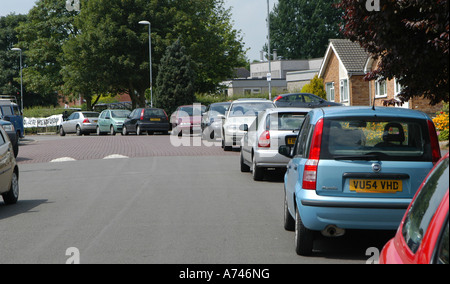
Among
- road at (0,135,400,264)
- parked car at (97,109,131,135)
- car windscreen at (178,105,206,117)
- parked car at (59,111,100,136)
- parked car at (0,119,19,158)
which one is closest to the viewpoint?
road at (0,135,400,264)

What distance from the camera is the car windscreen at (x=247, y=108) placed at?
907 inches

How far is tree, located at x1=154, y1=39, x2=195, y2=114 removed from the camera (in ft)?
176

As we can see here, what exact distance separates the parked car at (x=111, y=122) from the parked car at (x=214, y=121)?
12412 millimetres

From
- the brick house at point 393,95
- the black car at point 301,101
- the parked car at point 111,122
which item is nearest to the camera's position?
the black car at point 301,101

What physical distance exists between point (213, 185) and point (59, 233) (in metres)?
5.87

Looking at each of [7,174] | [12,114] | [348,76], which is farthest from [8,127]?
[348,76]

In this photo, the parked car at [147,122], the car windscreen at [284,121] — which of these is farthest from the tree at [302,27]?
the car windscreen at [284,121]

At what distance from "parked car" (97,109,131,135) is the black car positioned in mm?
Result: 10016

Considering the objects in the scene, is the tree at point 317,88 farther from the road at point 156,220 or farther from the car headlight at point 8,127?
the road at point 156,220

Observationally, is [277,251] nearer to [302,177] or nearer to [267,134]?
[302,177]

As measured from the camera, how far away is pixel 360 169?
6832mm

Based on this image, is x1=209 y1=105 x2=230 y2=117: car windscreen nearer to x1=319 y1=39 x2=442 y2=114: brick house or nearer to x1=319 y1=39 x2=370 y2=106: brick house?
x1=319 y1=39 x2=442 y2=114: brick house

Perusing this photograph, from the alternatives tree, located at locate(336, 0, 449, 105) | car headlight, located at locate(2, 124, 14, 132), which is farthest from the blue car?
car headlight, located at locate(2, 124, 14, 132)

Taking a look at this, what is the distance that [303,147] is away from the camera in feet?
25.1
